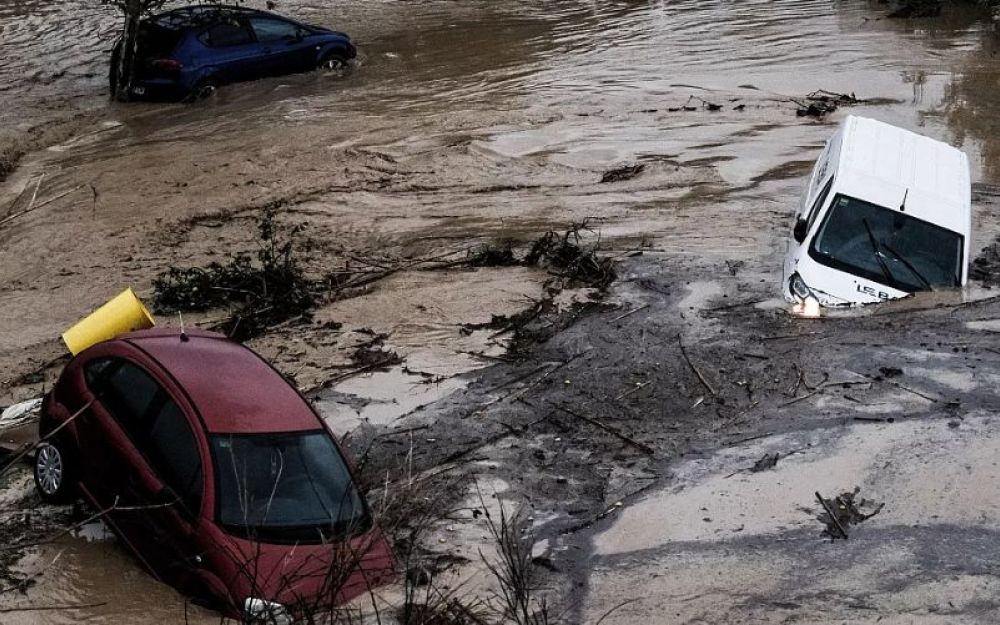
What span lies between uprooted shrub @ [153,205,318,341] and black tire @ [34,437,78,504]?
336 cm

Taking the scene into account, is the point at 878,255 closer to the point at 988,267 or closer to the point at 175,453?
the point at 988,267

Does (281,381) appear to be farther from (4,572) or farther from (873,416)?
(873,416)

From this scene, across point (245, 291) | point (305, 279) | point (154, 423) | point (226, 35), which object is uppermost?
point (226, 35)

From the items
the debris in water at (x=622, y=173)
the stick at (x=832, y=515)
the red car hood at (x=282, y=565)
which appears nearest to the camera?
the red car hood at (x=282, y=565)

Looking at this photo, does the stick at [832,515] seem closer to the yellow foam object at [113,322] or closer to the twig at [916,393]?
the twig at [916,393]

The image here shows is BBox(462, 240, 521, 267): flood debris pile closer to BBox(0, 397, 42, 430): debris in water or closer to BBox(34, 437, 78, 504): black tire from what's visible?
BBox(0, 397, 42, 430): debris in water

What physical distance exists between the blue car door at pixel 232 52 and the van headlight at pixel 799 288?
11.0m

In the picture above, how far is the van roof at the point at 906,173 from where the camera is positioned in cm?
1166

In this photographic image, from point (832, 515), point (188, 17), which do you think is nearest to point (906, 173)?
point (832, 515)

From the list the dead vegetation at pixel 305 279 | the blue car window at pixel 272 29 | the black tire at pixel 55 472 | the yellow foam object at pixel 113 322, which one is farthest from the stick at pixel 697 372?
the blue car window at pixel 272 29

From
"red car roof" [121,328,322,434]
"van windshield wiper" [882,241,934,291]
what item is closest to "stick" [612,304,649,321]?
"van windshield wiper" [882,241,934,291]

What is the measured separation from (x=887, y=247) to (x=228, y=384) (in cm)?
636

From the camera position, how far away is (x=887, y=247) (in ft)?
37.5

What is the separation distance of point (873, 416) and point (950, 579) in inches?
84.0
